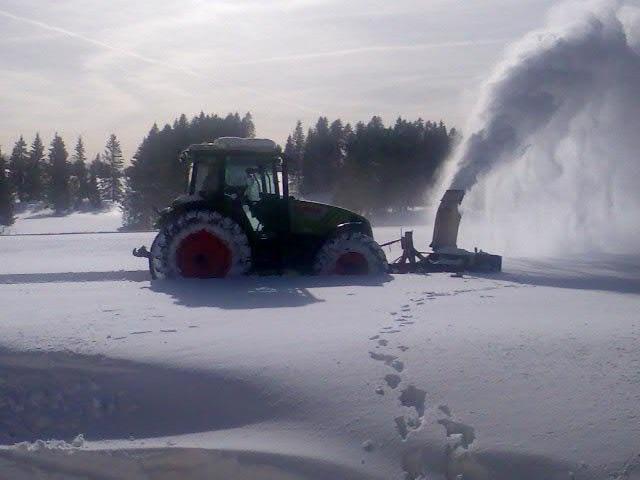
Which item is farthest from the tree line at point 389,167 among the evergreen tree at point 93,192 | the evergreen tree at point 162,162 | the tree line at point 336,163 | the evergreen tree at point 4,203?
the evergreen tree at point 93,192

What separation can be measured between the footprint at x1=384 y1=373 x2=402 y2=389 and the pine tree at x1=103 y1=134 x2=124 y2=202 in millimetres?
93700

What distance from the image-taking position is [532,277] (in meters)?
12.6

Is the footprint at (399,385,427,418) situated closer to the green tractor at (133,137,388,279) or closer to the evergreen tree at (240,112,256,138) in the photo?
the green tractor at (133,137,388,279)

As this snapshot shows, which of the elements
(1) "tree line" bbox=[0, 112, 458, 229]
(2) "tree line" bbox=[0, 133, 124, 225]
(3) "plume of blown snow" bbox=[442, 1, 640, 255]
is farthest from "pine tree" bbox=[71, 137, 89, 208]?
(3) "plume of blown snow" bbox=[442, 1, 640, 255]

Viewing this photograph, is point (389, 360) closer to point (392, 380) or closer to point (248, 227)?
point (392, 380)

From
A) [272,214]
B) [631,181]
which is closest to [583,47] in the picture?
[631,181]

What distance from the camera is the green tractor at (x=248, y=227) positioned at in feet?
40.9

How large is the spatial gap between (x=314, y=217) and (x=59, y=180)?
69.5 meters

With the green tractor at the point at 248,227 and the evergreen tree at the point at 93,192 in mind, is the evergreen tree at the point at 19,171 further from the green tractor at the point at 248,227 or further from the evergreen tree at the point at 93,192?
the green tractor at the point at 248,227

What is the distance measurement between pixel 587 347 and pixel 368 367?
184cm

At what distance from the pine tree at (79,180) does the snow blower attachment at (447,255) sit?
74.5 m

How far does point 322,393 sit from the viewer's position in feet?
18.2

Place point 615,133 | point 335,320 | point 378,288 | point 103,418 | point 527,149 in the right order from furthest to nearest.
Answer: point 615,133 < point 527,149 < point 378,288 < point 335,320 < point 103,418

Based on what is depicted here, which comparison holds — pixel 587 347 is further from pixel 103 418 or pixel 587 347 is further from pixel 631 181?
pixel 631 181
